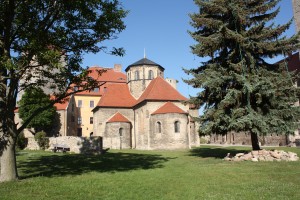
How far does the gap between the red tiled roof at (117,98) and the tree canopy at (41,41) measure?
94.1 ft

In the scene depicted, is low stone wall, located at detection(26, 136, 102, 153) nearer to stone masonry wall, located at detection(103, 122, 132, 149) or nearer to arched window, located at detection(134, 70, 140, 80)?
stone masonry wall, located at detection(103, 122, 132, 149)

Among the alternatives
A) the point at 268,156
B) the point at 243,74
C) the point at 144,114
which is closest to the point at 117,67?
the point at 144,114

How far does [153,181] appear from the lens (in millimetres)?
10805

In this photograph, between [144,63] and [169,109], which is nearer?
[169,109]

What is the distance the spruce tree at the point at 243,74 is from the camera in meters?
17.9

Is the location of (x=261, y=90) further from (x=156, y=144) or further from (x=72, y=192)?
(x=156, y=144)

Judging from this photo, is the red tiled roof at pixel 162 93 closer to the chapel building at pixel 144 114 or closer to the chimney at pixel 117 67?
the chapel building at pixel 144 114

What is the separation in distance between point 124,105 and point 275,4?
28.2 metres

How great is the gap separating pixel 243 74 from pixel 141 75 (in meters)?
28.1

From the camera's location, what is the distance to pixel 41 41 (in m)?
11.5

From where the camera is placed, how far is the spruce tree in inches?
705

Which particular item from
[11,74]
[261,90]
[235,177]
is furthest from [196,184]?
[261,90]

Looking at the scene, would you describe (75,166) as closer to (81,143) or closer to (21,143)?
(81,143)

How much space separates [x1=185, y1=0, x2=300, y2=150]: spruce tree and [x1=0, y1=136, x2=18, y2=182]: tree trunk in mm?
11996
